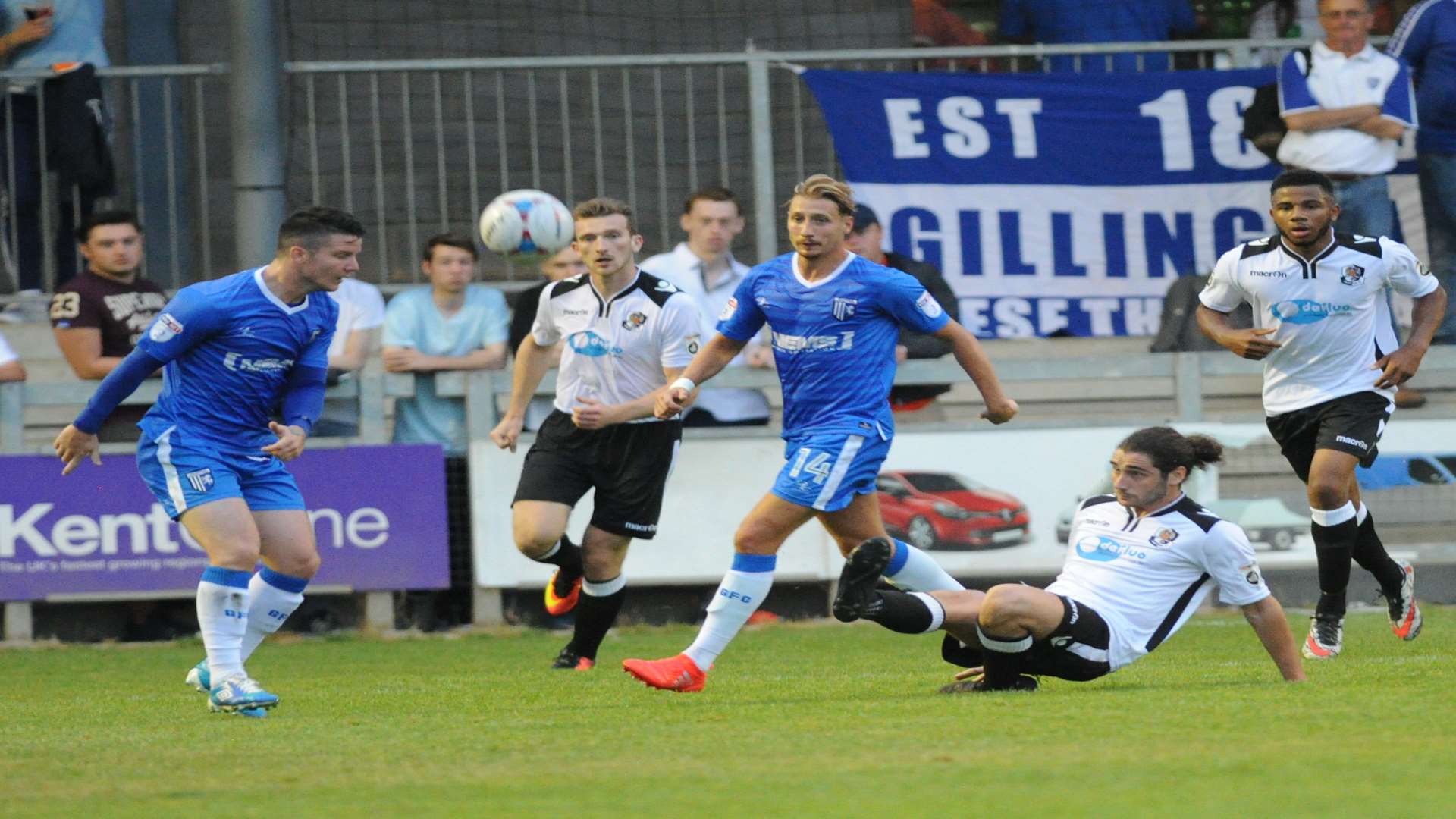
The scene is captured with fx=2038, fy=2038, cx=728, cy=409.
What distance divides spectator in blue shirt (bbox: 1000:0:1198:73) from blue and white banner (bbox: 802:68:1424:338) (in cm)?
61

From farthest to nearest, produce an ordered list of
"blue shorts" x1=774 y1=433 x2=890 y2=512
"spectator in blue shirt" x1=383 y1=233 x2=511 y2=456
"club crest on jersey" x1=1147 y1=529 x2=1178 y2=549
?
"spectator in blue shirt" x1=383 y1=233 x2=511 y2=456, "blue shorts" x1=774 y1=433 x2=890 y2=512, "club crest on jersey" x1=1147 y1=529 x2=1178 y2=549

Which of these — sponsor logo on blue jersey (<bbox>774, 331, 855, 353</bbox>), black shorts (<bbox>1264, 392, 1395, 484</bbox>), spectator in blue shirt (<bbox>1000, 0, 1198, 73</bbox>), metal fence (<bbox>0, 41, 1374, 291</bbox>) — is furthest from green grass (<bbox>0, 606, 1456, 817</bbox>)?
spectator in blue shirt (<bbox>1000, 0, 1198, 73</bbox>)

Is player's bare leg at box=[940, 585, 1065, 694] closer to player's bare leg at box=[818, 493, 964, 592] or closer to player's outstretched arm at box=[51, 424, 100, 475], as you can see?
player's bare leg at box=[818, 493, 964, 592]

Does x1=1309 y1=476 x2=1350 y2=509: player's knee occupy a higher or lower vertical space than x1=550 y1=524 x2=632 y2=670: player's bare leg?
higher

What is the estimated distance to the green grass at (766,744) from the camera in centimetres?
468

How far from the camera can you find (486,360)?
11438 millimetres

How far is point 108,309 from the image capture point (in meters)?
10.8

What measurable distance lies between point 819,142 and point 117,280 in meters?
4.62

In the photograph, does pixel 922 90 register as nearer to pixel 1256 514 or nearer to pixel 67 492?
pixel 1256 514

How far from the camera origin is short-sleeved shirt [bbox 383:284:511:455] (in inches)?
448

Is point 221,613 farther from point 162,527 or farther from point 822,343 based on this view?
point 162,527

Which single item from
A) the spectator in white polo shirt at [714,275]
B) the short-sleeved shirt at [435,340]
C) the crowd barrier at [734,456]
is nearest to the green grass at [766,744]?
the crowd barrier at [734,456]

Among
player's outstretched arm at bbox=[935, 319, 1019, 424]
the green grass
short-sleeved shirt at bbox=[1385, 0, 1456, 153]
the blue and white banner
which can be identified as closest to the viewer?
the green grass

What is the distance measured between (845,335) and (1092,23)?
6.48 meters
